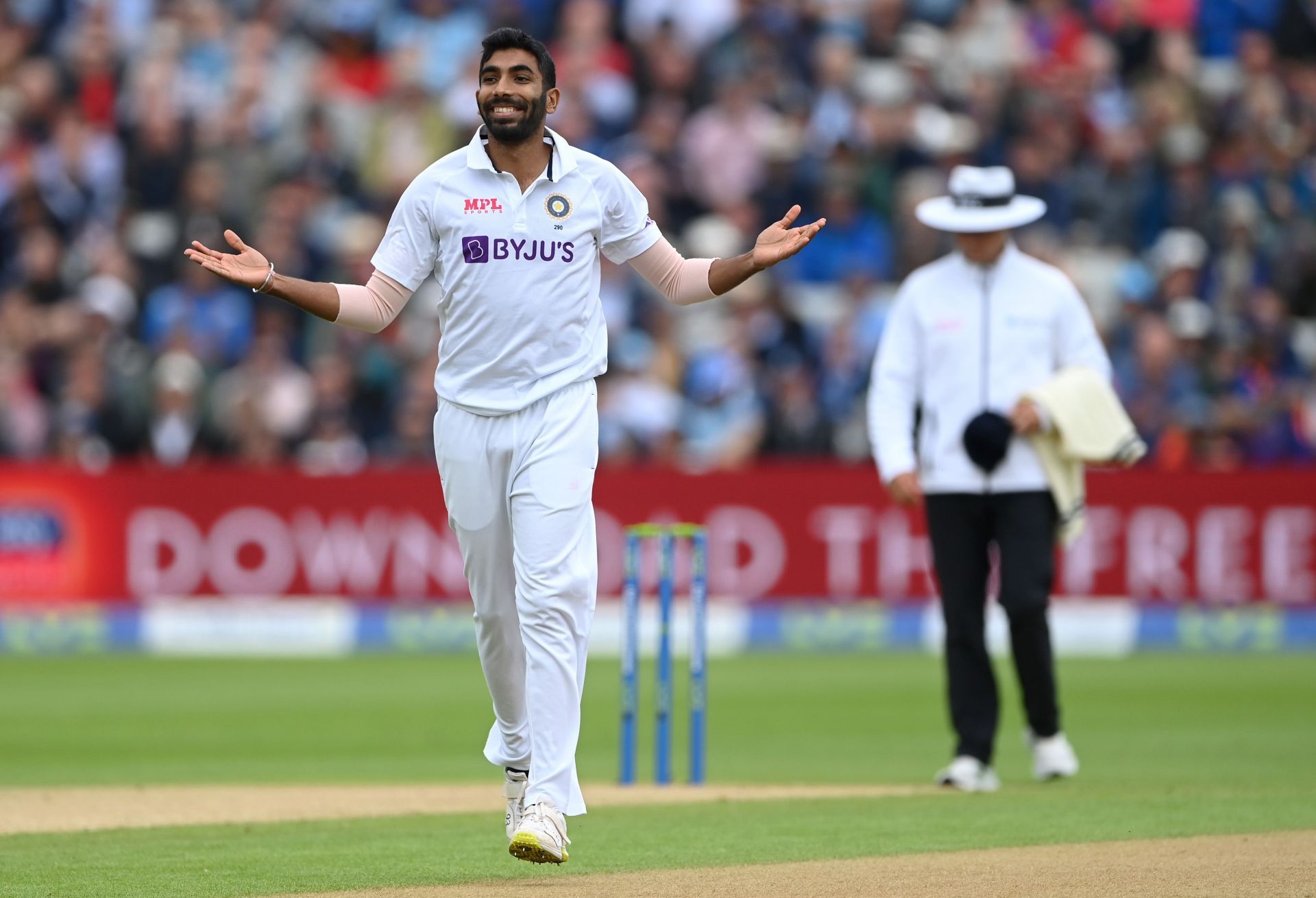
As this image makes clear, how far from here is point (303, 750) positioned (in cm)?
1147

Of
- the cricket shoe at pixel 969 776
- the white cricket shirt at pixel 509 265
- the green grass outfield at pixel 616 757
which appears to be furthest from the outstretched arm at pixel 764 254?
the cricket shoe at pixel 969 776

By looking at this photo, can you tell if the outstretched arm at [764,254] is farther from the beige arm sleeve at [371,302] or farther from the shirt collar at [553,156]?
the beige arm sleeve at [371,302]

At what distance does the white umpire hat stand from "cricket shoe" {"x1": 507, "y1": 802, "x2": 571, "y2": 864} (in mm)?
3880

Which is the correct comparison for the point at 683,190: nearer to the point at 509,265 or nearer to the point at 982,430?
the point at 982,430

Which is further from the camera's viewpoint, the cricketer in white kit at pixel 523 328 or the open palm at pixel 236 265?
the cricketer in white kit at pixel 523 328

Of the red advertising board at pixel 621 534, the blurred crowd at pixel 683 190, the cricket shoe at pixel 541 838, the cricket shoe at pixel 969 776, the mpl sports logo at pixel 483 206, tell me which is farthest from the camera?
the blurred crowd at pixel 683 190

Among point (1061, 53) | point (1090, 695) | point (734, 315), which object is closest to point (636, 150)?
point (734, 315)

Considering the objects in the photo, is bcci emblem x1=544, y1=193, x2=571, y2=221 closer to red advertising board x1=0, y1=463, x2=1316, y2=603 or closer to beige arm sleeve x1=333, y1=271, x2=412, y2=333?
beige arm sleeve x1=333, y1=271, x2=412, y2=333

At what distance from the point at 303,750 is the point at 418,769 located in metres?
1.08

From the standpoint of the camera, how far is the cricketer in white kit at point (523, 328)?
6715 millimetres

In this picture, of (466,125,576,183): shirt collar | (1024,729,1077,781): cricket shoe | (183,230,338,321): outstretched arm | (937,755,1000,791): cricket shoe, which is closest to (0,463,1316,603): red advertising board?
(1024,729,1077,781): cricket shoe

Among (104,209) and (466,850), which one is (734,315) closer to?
(104,209)

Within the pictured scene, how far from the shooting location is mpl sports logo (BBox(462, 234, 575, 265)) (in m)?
6.80

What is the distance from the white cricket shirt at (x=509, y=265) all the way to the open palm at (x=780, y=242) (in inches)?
18.4
